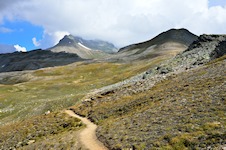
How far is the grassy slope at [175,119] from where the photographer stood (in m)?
24.8

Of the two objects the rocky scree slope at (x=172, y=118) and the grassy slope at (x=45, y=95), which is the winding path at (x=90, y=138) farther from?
the grassy slope at (x=45, y=95)

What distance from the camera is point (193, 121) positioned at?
28.3m

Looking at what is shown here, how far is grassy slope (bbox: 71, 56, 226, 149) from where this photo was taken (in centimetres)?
2484

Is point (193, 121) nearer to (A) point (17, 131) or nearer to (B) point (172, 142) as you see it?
(B) point (172, 142)

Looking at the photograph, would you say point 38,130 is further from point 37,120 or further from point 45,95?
point 45,95

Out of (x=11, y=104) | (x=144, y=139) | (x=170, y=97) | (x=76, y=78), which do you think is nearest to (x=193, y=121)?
(x=144, y=139)

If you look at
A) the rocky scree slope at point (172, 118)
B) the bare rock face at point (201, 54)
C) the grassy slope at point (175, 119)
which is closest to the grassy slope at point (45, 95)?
the rocky scree slope at point (172, 118)

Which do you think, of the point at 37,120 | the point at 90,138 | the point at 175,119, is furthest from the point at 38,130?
the point at 175,119

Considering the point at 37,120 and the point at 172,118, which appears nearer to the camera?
the point at 172,118

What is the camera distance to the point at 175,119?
3072cm

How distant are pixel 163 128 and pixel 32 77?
499 ft

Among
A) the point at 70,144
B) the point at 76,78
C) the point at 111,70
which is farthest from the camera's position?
the point at 111,70

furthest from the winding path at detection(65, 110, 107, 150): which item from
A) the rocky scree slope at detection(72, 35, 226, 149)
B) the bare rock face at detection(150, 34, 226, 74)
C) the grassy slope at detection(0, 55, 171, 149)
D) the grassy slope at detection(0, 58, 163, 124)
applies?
the bare rock face at detection(150, 34, 226, 74)

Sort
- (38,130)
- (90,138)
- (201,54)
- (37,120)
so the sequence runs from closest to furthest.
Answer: (90,138)
(38,130)
(37,120)
(201,54)
